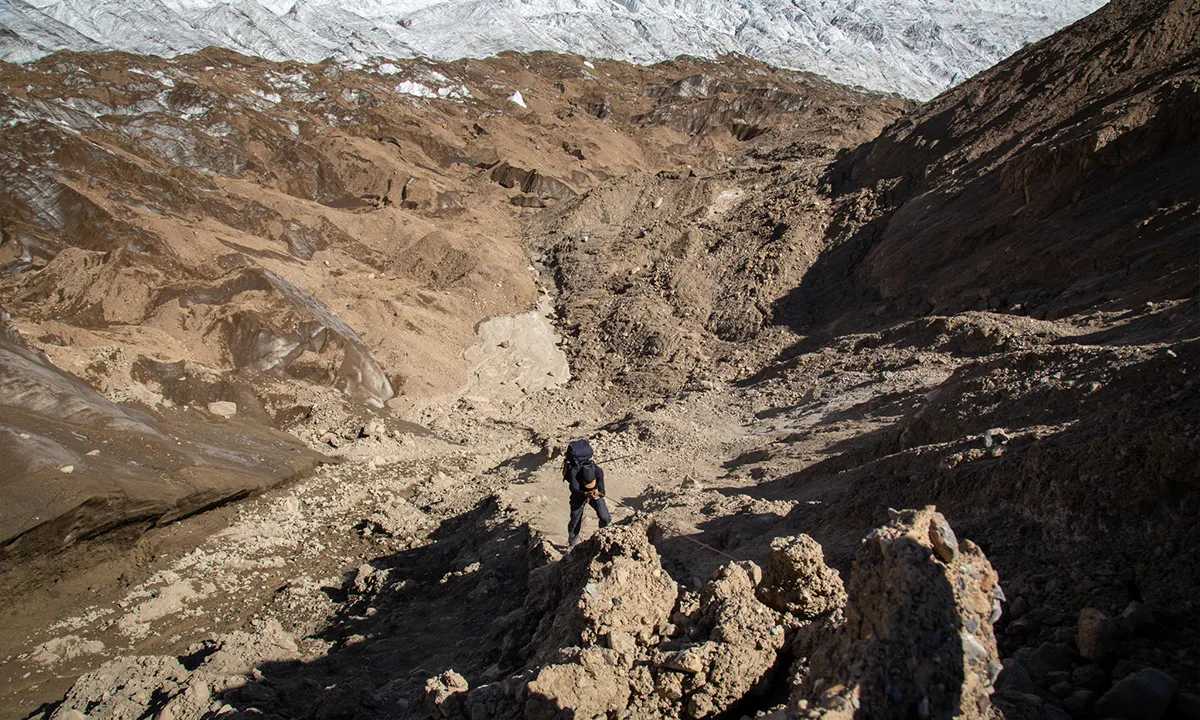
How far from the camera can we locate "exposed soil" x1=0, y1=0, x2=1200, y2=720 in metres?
2.83

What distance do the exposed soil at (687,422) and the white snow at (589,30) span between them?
3066 cm

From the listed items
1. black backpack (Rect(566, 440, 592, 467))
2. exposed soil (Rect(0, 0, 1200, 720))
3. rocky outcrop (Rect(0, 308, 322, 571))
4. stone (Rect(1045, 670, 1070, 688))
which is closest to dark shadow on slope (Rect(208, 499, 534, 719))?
exposed soil (Rect(0, 0, 1200, 720))

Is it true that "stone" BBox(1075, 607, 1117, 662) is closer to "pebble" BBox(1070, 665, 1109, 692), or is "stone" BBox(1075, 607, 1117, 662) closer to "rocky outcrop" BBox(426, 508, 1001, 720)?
"pebble" BBox(1070, 665, 1109, 692)

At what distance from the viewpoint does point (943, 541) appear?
7.66ft

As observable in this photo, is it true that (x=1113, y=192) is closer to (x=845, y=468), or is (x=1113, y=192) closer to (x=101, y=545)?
(x=845, y=468)

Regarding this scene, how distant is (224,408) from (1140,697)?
10.8 metres

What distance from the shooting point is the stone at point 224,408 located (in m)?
9.95

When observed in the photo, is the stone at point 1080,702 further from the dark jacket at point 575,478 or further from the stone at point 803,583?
the dark jacket at point 575,478

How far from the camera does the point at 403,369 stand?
13219mm

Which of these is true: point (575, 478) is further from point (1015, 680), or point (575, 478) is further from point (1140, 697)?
point (1140, 697)

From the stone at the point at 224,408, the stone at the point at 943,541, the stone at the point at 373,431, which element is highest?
the stone at the point at 943,541

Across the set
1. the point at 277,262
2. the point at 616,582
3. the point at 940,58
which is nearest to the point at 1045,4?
the point at 940,58

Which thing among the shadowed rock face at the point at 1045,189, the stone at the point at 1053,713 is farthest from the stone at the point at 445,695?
the shadowed rock face at the point at 1045,189

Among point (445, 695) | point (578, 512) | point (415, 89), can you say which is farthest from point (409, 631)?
point (415, 89)
